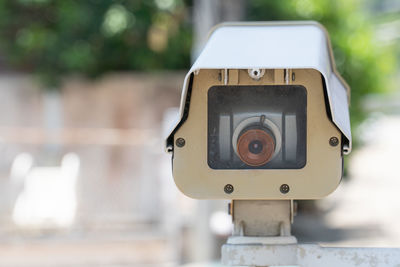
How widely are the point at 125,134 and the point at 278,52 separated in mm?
9224

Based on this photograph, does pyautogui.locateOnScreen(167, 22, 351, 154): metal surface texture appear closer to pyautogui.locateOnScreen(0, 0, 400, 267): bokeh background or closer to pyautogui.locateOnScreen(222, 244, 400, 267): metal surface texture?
pyautogui.locateOnScreen(222, 244, 400, 267): metal surface texture

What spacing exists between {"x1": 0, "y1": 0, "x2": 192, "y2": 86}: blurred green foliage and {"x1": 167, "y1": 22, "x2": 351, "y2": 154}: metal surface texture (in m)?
8.79

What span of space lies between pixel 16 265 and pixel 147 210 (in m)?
1.60

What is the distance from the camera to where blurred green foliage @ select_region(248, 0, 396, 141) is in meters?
9.50

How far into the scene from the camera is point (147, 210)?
8359 mm

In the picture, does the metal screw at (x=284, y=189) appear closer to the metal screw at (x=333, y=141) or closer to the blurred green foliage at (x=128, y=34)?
the metal screw at (x=333, y=141)

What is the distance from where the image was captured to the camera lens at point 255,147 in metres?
1.97

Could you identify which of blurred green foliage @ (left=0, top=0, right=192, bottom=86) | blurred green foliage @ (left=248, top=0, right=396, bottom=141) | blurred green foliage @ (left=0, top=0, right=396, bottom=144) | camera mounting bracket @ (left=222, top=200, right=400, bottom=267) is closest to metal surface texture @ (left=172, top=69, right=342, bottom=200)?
camera mounting bracket @ (left=222, top=200, right=400, bottom=267)

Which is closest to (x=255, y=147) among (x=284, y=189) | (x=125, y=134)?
(x=284, y=189)

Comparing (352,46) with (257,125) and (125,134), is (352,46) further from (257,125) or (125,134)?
(257,125)

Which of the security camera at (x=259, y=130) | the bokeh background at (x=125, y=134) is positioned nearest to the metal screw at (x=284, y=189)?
the security camera at (x=259, y=130)

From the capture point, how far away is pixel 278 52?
6.41 ft

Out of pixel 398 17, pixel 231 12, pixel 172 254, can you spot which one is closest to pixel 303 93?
pixel 172 254

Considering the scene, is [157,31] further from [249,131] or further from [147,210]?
[249,131]
